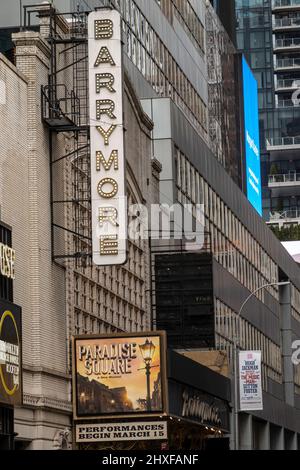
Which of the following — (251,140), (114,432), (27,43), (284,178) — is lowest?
(114,432)

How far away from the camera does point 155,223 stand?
183ft

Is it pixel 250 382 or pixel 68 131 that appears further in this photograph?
pixel 250 382

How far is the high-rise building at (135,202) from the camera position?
40125 mm

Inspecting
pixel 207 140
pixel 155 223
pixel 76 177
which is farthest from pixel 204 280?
pixel 207 140

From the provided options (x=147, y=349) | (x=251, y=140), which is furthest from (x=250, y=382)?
(x=251, y=140)

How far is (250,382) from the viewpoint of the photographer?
52344 mm

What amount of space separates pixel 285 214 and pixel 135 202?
136812mm

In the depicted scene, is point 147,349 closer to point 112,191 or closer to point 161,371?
point 161,371

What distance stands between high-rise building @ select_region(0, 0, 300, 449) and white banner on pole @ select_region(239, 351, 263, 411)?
11.4 ft

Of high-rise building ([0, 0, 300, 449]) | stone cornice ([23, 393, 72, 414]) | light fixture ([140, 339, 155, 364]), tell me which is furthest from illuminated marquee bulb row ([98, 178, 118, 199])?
stone cornice ([23, 393, 72, 414])

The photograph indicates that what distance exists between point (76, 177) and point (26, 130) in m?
4.36

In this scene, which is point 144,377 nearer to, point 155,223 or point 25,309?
point 25,309

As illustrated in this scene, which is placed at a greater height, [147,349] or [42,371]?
[147,349]

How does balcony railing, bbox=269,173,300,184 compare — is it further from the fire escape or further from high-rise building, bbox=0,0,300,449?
the fire escape
